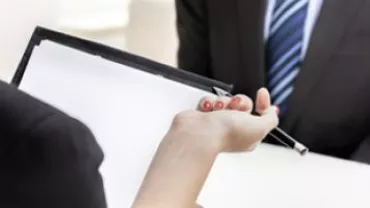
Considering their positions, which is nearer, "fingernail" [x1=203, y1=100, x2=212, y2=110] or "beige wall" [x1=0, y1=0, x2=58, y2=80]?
"fingernail" [x1=203, y1=100, x2=212, y2=110]

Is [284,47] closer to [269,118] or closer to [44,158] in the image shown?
[269,118]

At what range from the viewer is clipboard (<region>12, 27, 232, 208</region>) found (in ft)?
2.73

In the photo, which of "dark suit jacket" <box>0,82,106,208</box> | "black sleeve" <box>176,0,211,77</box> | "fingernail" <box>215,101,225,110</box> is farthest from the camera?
"black sleeve" <box>176,0,211,77</box>

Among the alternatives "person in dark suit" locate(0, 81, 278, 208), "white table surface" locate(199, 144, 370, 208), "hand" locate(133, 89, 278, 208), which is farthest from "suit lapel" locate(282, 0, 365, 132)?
"person in dark suit" locate(0, 81, 278, 208)

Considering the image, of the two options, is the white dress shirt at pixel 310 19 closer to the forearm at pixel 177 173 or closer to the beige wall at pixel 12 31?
the forearm at pixel 177 173

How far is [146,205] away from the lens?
0.58 m

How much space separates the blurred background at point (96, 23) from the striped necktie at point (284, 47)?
55cm

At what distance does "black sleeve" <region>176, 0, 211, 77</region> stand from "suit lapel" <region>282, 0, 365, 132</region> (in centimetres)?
19

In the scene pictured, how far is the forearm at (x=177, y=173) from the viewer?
59 cm

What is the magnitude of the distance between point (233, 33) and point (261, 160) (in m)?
0.24

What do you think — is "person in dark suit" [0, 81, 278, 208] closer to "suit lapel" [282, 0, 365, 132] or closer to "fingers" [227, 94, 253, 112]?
"fingers" [227, 94, 253, 112]

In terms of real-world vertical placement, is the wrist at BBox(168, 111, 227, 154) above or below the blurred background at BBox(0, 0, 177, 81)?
above

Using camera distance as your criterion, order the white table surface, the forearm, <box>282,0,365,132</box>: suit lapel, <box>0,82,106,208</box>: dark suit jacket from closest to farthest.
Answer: <box>0,82,106,208</box>: dark suit jacket, the forearm, the white table surface, <box>282,0,365,132</box>: suit lapel

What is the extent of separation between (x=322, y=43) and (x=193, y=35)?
0.81 ft
